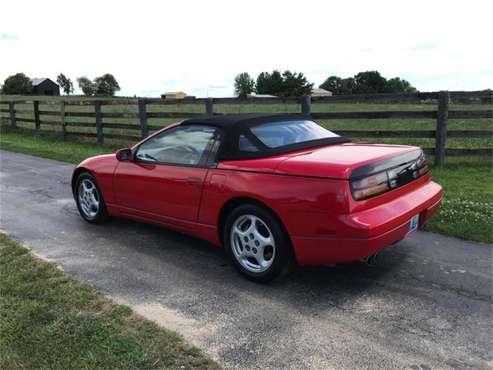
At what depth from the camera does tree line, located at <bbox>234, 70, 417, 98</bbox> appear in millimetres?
110562

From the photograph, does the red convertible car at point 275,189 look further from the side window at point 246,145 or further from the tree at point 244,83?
the tree at point 244,83

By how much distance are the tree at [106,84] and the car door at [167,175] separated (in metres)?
123

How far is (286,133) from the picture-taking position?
4324 millimetres

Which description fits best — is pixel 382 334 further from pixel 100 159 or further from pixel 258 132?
pixel 100 159

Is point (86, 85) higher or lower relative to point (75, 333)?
higher

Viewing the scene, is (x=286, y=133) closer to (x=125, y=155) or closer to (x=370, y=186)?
(x=370, y=186)

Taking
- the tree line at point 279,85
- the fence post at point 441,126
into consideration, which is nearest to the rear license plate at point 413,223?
the fence post at point 441,126

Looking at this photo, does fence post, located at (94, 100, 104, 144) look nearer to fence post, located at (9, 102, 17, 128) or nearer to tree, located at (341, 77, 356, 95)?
fence post, located at (9, 102, 17, 128)

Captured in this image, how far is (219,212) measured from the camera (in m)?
4.01

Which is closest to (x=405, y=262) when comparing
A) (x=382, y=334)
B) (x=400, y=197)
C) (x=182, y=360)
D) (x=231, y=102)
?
(x=400, y=197)

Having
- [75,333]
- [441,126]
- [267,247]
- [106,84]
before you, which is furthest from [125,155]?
[106,84]

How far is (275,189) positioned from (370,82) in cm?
11360

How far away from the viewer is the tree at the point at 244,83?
147 meters

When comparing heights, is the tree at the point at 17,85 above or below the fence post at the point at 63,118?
above
